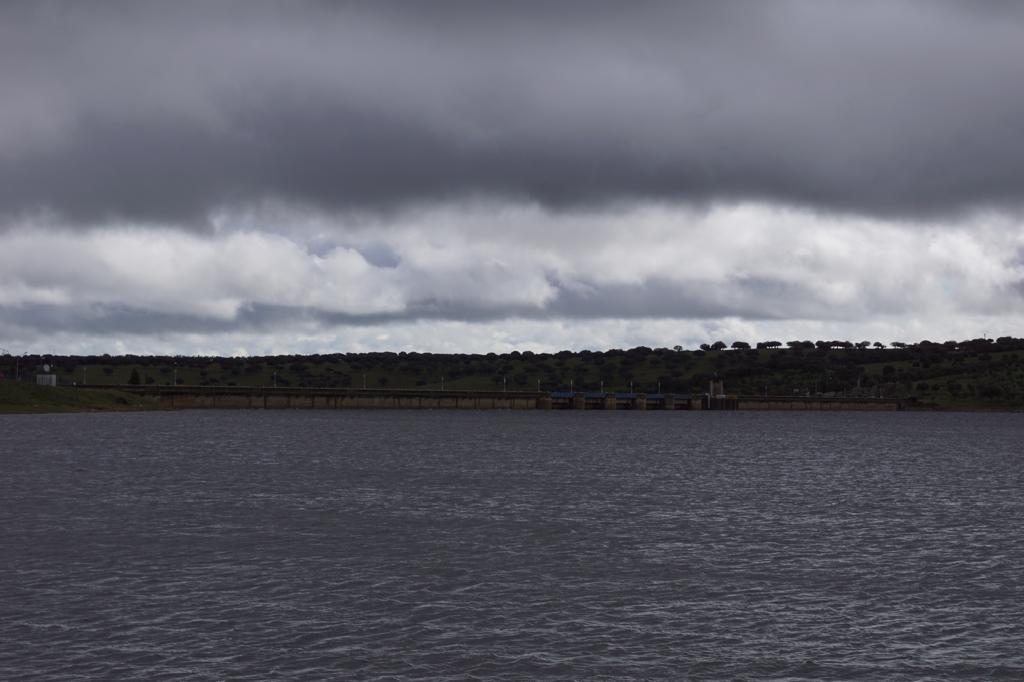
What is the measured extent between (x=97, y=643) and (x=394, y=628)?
29.6ft

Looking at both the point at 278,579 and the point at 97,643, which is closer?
the point at 97,643

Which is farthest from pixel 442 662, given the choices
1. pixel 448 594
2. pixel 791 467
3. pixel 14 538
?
pixel 791 467

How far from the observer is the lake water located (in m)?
32.4

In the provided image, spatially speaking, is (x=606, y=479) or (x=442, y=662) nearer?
(x=442, y=662)

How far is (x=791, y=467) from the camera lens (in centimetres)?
12281

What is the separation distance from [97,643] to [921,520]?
171 ft

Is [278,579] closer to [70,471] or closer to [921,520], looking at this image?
[921,520]

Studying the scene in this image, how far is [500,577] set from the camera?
45.5m

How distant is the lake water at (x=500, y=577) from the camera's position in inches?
1277

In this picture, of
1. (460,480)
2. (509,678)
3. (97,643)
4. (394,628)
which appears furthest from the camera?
(460,480)

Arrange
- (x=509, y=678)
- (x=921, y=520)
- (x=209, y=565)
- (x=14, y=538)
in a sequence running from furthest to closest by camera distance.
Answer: (x=921, y=520)
(x=14, y=538)
(x=209, y=565)
(x=509, y=678)

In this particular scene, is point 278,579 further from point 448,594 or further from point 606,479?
point 606,479

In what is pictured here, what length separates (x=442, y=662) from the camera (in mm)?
31906

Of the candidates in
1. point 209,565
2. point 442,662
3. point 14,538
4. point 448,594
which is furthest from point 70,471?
point 442,662
